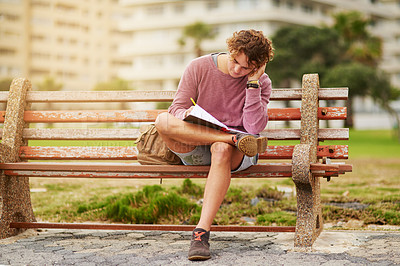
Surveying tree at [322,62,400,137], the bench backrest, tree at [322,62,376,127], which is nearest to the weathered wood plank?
the bench backrest

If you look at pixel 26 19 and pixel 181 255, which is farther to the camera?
pixel 26 19

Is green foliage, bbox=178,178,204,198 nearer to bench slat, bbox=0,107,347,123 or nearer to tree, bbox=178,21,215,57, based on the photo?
bench slat, bbox=0,107,347,123

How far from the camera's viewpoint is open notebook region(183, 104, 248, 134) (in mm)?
3809

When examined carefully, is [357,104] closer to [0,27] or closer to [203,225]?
[0,27]

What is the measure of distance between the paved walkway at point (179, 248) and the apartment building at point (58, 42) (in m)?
81.2

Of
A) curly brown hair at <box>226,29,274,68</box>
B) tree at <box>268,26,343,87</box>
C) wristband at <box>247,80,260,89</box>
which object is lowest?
wristband at <box>247,80,260,89</box>

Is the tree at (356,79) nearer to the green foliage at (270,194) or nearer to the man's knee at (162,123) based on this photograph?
the green foliage at (270,194)

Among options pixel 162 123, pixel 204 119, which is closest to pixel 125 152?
pixel 162 123

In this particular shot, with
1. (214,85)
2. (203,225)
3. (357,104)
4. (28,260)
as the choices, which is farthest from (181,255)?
(357,104)

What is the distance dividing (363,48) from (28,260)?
173ft

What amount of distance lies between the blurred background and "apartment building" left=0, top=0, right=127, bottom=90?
0.17m

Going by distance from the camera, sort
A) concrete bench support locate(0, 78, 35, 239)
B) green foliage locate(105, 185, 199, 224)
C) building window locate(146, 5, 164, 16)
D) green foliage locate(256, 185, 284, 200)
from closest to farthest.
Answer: concrete bench support locate(0, 78, 35, 239) < green foliage locate(105, 185, 199, 224) < green foliage locate(256, 185, 284, 200) < building window locate(146, 5, 164, 16)

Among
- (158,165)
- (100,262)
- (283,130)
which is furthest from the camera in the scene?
(283,130)

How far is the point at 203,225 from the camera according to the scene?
3742 millimetres
